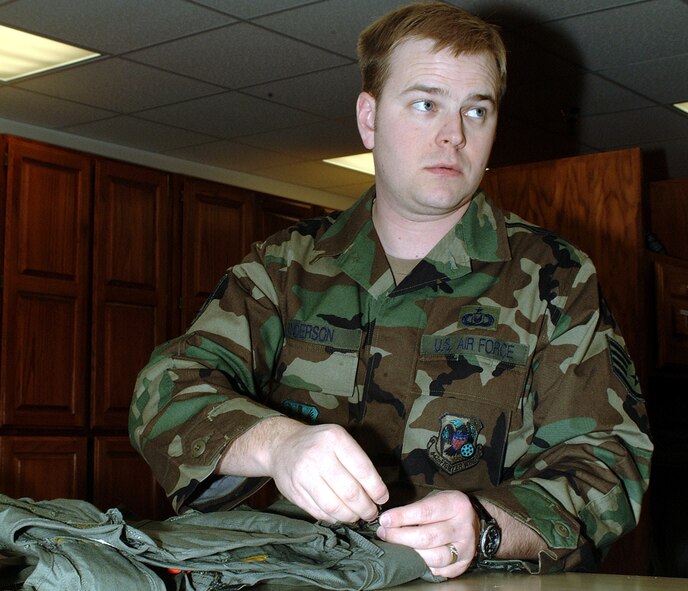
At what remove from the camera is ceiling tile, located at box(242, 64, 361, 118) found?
4.30 meters

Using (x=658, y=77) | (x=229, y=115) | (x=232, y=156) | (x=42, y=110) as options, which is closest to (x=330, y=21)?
(x=229, y=115)

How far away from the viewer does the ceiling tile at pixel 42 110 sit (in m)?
4.62

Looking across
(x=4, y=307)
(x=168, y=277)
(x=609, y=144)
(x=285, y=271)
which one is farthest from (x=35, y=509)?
(x=609, y=144)

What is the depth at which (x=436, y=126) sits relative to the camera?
156 cm

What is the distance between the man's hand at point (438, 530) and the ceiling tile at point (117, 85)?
11.2ft

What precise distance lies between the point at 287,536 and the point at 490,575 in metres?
0.27

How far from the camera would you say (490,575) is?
1111 millimetres

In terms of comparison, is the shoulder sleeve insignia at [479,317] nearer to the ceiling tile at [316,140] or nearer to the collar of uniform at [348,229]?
the collar of uniform at [348,229]

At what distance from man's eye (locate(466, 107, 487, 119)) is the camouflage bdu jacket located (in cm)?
15

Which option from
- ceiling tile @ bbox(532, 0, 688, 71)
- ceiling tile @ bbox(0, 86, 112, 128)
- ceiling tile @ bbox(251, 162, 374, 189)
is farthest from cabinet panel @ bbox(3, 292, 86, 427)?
ceiling tile @ bbox(532, 0, 688, 71)

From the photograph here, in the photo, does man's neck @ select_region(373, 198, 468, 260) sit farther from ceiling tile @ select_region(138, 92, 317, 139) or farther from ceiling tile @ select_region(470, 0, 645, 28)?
ceiling tile @ select_region(138, 92, 317, 139)

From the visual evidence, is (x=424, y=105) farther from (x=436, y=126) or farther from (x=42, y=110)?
(x=42, y=110)

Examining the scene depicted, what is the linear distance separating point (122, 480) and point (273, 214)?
1880mm

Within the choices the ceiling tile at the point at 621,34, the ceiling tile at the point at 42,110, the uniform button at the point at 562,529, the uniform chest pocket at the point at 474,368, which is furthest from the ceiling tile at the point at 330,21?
Result: the uniform button at the point at 562,529
